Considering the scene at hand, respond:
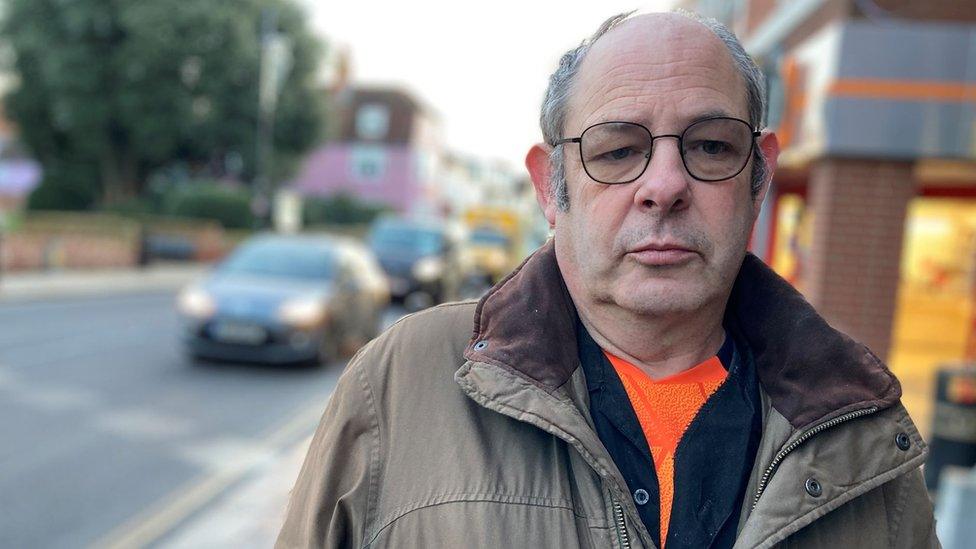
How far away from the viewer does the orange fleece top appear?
1.63 metres

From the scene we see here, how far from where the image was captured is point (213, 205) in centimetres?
3184

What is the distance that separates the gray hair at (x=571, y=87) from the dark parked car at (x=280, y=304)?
8.39 meters

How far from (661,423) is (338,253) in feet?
33.0

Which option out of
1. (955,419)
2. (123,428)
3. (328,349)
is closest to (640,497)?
(955,419)

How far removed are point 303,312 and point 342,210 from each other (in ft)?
124

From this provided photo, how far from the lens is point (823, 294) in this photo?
815cm

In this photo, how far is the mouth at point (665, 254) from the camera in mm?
1654

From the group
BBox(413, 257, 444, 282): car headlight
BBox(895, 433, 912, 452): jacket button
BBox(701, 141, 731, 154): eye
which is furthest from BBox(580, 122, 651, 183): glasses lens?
BBox(413, 257, 444, 282): car headlight

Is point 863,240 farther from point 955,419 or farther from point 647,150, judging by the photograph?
point 647,150

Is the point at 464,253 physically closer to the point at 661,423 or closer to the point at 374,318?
the point at 374,318

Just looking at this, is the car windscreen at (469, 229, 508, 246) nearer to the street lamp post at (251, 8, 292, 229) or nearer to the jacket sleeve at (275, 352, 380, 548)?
the street lamp post at (251, 8, 292, 229)

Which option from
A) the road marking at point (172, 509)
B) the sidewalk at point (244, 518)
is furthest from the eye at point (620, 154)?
the road marking at point (172, 509)

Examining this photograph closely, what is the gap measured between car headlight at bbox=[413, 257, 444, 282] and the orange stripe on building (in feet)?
35.9

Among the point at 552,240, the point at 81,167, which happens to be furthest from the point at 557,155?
the point at 81,167
